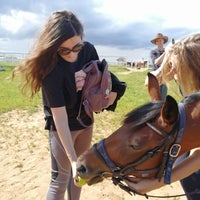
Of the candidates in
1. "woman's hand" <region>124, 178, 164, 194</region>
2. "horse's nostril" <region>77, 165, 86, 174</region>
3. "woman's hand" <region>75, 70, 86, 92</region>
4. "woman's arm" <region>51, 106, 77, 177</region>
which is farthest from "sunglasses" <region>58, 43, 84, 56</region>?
"woman's hand" <region>124, 178, 164, 194</region>

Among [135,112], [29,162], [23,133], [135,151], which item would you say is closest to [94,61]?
[135,112]

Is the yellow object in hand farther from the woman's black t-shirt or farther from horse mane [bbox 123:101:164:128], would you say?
the woman's black t-shirt

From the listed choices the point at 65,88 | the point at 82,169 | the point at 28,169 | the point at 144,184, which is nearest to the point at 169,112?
the point at 144,184

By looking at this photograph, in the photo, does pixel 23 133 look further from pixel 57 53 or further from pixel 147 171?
pixel 147 171

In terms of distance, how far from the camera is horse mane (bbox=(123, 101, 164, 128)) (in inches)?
70.9

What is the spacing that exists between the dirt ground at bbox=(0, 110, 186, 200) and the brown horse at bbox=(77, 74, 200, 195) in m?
2.38

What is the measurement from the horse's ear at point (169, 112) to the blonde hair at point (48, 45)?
0.88 m

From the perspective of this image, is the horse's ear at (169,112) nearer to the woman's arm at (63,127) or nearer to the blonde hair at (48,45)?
the woman's arm at (63,127)

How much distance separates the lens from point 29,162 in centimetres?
534

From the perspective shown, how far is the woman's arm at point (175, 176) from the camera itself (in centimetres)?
185

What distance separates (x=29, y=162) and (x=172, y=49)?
11.9 ft

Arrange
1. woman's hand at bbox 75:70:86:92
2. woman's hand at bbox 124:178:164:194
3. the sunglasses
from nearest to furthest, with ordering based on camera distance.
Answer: woman's hand at bbox 124:178:164:194 < the sunglasses < woman's hand at bbox 75:70:86:92

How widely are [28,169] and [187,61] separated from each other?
138 inches

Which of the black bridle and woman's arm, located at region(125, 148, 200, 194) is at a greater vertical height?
the black bridle
